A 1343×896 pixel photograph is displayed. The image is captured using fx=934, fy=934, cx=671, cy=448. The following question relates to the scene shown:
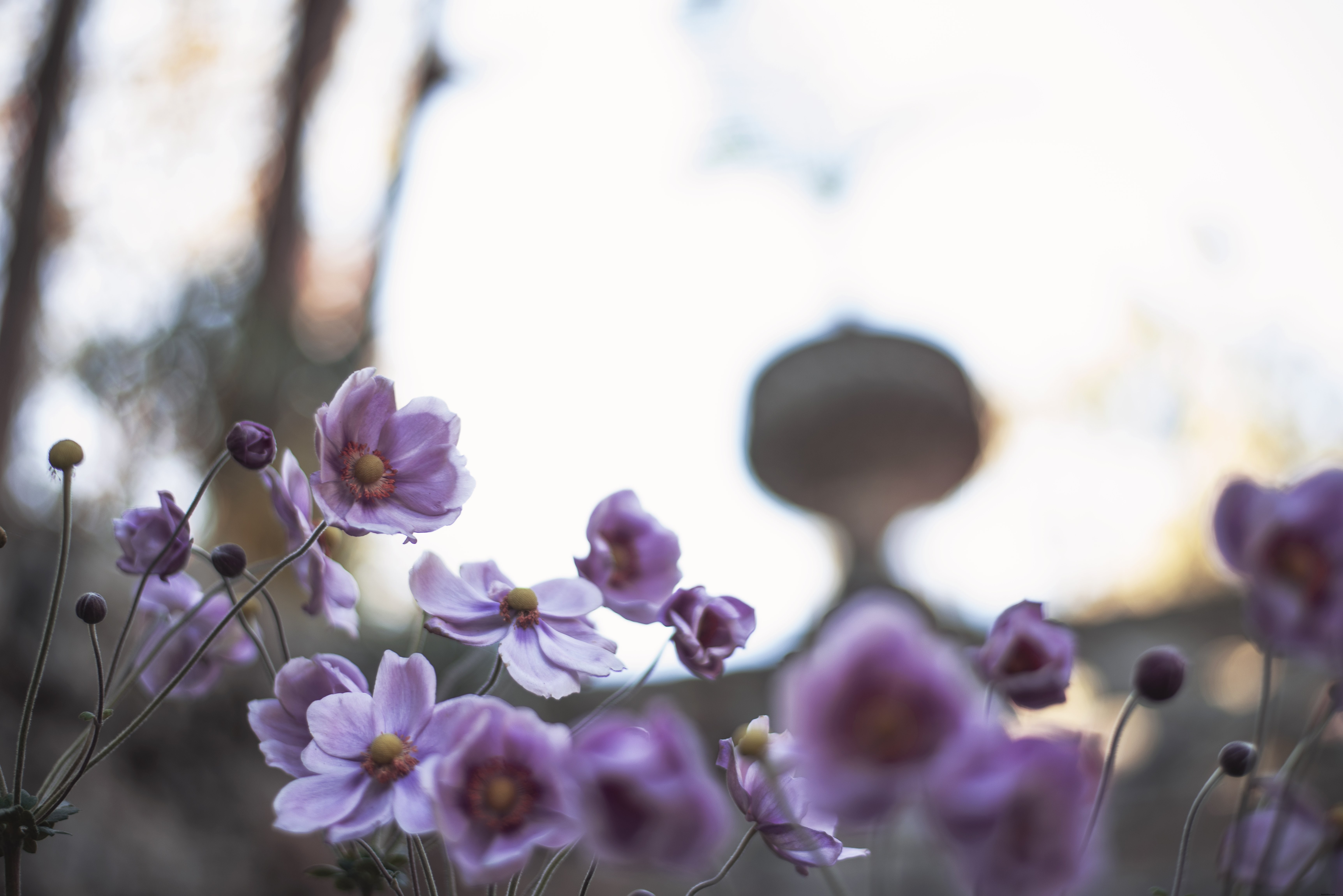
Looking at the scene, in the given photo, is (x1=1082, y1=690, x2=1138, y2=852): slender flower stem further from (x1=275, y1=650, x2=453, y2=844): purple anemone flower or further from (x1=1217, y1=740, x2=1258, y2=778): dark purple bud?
(x1=275, y1=650, x2=453, y2=844): purple anemone flower

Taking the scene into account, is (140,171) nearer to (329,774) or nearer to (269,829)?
(269,829)

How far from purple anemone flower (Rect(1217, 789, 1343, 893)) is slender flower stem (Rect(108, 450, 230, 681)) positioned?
45 cm

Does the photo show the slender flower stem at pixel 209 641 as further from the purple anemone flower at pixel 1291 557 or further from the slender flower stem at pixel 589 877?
the purple anemone flower at pixel 1291 557

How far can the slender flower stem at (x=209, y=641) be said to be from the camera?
1.32 ft

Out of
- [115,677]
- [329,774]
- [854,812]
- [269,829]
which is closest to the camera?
[854,812]

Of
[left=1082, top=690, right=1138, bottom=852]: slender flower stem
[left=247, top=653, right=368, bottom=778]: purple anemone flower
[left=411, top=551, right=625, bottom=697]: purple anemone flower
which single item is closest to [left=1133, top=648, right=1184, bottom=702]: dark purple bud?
[left=1082, top=690, right=1138, bottom=852]: slender flower stem

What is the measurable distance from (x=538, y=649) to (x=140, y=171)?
3242 mm

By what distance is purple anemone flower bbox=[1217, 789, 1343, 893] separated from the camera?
344 mm

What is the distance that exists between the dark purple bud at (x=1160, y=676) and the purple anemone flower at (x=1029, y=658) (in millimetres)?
89

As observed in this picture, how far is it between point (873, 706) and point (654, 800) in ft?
0.21

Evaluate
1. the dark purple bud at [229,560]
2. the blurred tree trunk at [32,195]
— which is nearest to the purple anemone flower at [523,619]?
the dark purple bud at [229,560]

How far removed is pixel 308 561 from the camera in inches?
19.3

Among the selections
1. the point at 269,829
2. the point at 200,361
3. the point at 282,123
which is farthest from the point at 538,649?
the point at 282,123

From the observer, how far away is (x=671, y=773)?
0.26 meters
